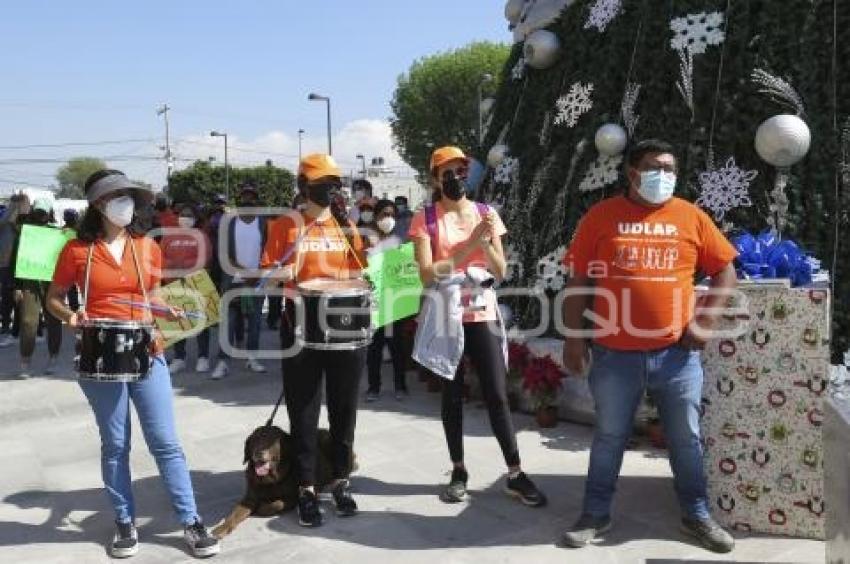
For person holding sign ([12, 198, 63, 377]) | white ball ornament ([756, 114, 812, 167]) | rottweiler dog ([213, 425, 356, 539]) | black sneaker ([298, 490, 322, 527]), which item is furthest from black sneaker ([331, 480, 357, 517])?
person holding sign ([12, 198, 63, 377])

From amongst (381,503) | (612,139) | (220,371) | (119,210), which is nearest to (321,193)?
(119,210)

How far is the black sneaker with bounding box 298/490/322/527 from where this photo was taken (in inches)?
162

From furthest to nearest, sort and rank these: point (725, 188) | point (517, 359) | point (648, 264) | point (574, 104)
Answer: point (574, 104) < point (517, 359) < point (725, 188) < point (648, 264)

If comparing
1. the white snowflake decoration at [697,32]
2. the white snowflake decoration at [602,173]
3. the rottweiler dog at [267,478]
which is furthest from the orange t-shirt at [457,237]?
the white snowflake decoration at [697,32]

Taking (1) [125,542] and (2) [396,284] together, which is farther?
(2) [396,284]

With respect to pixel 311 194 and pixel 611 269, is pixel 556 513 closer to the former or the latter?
pixel 611 269

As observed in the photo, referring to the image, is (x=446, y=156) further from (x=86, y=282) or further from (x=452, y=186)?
(x=86, y=282)

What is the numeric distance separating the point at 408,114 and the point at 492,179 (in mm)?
39638

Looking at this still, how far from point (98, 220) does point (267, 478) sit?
61.3 inches

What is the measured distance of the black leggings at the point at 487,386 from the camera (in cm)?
423

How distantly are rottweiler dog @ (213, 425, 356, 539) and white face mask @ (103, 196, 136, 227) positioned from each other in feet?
4.28

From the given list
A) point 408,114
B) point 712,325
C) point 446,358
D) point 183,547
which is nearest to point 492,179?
point 446,358

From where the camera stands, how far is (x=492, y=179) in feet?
24.2

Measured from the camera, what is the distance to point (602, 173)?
239 inches
